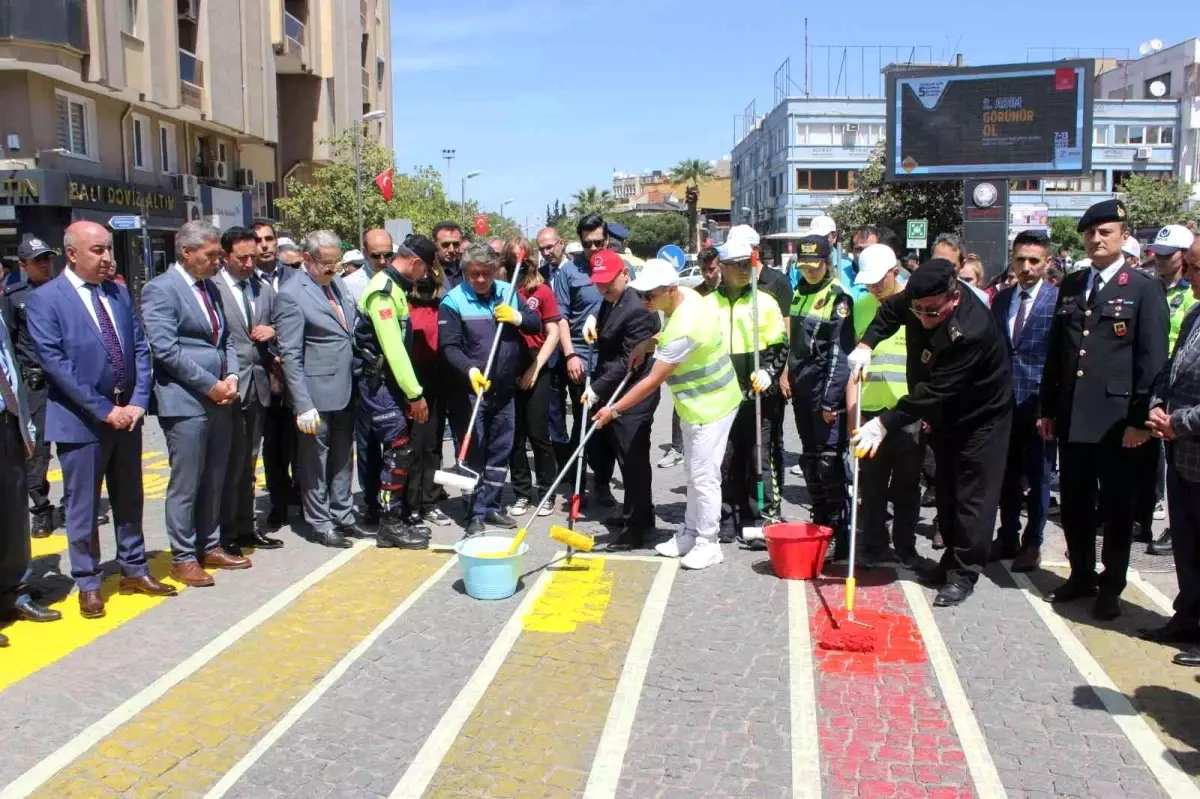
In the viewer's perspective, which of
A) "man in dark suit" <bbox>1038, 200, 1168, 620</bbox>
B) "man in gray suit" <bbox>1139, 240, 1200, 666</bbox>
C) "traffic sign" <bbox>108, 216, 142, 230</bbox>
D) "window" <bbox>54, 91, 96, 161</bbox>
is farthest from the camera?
"traffic sign" <bbox>108, 216, 142, 230</bbox>

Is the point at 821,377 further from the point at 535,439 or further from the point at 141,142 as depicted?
the point at 141,142

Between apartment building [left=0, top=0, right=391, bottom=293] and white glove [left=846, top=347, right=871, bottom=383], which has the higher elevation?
apartment building [left=0, top=0, right=391, bottom=293]

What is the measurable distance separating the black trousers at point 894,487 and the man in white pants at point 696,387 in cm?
89

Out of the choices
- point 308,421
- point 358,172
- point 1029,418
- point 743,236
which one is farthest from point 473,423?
point 358,172

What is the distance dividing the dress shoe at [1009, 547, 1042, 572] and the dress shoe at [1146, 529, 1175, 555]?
0.97m

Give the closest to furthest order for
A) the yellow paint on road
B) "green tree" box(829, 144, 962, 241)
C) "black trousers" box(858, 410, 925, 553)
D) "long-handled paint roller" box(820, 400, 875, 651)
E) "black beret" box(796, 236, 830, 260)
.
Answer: the yellow paint on road
"long-handled paint roller" box(820, 400, 875, 651)
"black trousers" box(858, 410, 925, 553)
"black beret" box(796, 236, 830, 260)
"green tree" box(829, 144, 962, 241)

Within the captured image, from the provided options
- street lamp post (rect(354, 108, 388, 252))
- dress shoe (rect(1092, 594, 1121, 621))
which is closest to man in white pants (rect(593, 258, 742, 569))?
dress shoe (rect(1092, 594, 1121, 621))

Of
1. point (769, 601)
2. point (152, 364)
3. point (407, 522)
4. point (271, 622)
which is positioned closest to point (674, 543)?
point (769, 601)

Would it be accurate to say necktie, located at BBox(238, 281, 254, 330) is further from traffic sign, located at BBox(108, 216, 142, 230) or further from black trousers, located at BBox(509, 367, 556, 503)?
traffic sign, located at BBox(108, 216, 142, 230)

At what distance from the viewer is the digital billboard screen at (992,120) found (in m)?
24.0

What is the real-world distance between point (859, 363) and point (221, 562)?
4.14 m

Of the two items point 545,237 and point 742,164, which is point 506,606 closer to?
point 545,237

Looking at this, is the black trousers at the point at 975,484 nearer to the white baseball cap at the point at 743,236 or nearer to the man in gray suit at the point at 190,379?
the white baseball cap at the point at 743,236

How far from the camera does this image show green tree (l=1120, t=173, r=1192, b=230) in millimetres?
44688
